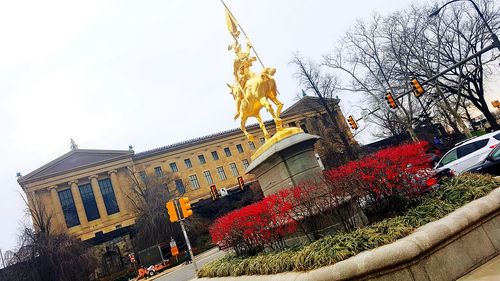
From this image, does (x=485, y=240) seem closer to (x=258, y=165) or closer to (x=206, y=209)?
(x=258, y=165)

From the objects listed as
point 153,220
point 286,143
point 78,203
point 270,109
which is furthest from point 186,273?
point 78,203

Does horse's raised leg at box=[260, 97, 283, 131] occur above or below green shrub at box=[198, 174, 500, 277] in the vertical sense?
above

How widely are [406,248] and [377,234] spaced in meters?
0.82

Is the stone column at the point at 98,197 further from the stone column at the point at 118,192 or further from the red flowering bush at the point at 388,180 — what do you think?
the red flowering bush at the point at 388,180

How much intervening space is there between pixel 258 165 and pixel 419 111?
55013 millimetres

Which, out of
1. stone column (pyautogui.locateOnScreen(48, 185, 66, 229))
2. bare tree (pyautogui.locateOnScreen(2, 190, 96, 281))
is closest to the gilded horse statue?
bare tree (pyautogui.locateOnScreen(2, 190, 96, 281))

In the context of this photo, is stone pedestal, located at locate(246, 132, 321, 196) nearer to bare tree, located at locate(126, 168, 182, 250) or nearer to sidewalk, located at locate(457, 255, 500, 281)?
sidewalk, located at locate(457, 255, 500, 281)

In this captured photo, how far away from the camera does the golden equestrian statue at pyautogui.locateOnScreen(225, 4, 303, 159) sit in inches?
438

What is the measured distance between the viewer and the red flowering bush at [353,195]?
22.0 feet

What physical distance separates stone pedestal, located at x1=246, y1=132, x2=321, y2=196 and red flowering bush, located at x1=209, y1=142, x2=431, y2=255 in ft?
6.97

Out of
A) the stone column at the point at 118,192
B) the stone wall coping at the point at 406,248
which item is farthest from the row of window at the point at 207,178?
the stone wall coping at the point at 406,248

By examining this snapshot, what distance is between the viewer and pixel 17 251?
116 feet

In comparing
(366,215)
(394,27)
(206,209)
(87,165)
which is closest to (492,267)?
(366,215)

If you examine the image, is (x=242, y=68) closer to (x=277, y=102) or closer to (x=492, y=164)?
(x=277, y=102)
